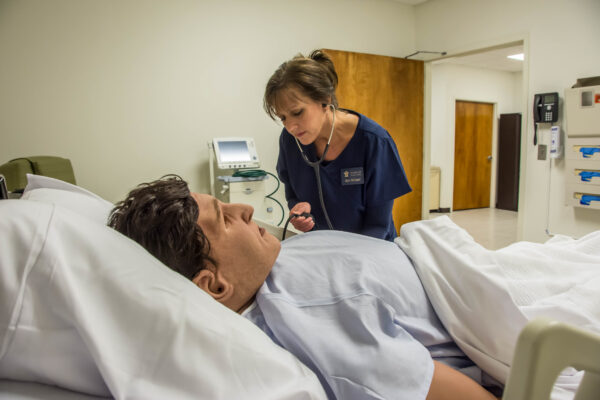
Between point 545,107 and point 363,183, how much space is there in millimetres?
2343

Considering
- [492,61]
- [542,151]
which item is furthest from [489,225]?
[492,61]

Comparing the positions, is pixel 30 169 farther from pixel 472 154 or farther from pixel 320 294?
pixel 472 154

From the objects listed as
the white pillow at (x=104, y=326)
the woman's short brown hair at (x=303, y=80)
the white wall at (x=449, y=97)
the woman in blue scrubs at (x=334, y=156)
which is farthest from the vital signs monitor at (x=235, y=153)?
the white wall at (x=449, y=97)

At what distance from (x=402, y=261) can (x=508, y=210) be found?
661 centimetres

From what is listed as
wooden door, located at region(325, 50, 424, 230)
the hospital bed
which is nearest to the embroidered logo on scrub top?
the hospital bed

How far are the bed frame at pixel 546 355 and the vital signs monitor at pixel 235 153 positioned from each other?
2.56m

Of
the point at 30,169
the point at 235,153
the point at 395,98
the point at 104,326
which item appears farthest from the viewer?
the point at 395,98

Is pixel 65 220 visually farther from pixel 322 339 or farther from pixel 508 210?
pixel 508 210

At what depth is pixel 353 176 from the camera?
5.01 ft

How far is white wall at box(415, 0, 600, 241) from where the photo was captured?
2.85 meters

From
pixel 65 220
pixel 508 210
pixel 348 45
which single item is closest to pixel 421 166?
pixel 348 45

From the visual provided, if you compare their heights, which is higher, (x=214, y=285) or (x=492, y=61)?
(x=492, y=61)

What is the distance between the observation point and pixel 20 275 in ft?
1.51

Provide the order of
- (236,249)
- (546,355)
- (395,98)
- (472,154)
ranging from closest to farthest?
1. (546,355)
2. (236,249)
3. (395,98)
4. (472,154)
